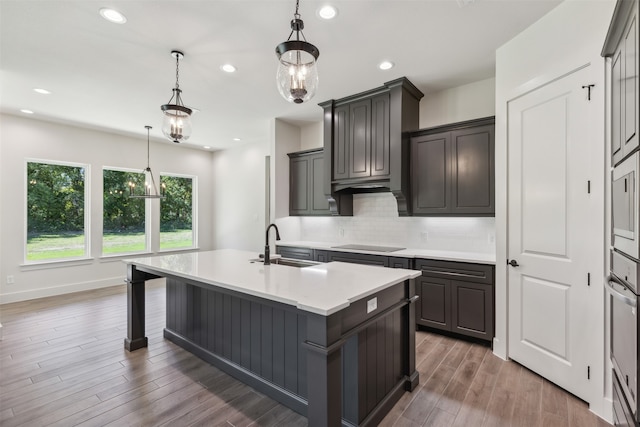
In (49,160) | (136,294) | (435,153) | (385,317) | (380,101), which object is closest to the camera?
(385,317)

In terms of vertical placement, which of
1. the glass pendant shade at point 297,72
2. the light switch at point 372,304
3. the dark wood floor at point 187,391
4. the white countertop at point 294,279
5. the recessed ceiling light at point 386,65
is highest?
the recessed ceiling light at point 386,65

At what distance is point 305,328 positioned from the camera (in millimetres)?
2000

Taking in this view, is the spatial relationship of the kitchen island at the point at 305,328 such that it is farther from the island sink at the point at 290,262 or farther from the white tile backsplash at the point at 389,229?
the white tile backsplash at the point at 389,229

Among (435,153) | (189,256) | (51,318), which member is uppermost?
(435,153)

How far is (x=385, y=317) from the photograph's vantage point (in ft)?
6.61

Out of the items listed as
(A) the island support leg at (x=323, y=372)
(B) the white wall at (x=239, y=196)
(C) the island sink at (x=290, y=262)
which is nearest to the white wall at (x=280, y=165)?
(B) the white wall at (x=239, y=196)

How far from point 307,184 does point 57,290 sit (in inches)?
181

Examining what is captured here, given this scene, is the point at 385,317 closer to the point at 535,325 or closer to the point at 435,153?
the point at 535,325

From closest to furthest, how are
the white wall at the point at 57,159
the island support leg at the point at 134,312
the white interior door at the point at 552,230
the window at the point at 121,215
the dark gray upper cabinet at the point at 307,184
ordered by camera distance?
the white interior door at the point at 552,230 → the island support leg at the point at 134,312 → the white wall at the point at 57,159 → the dark gray upper cabinet at the point at 307,184 → the window at the point at 121,215

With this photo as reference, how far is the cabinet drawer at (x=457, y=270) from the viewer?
297 centimetres

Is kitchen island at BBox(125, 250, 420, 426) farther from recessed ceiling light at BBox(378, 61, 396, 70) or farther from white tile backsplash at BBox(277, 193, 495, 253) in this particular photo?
recessed ceiling light at BBox(378, 61, 396, 70)

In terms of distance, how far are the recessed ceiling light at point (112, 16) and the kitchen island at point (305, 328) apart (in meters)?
2.02

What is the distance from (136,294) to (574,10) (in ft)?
14.5

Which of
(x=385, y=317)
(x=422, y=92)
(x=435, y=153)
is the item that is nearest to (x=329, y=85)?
(x=422, y=92)
